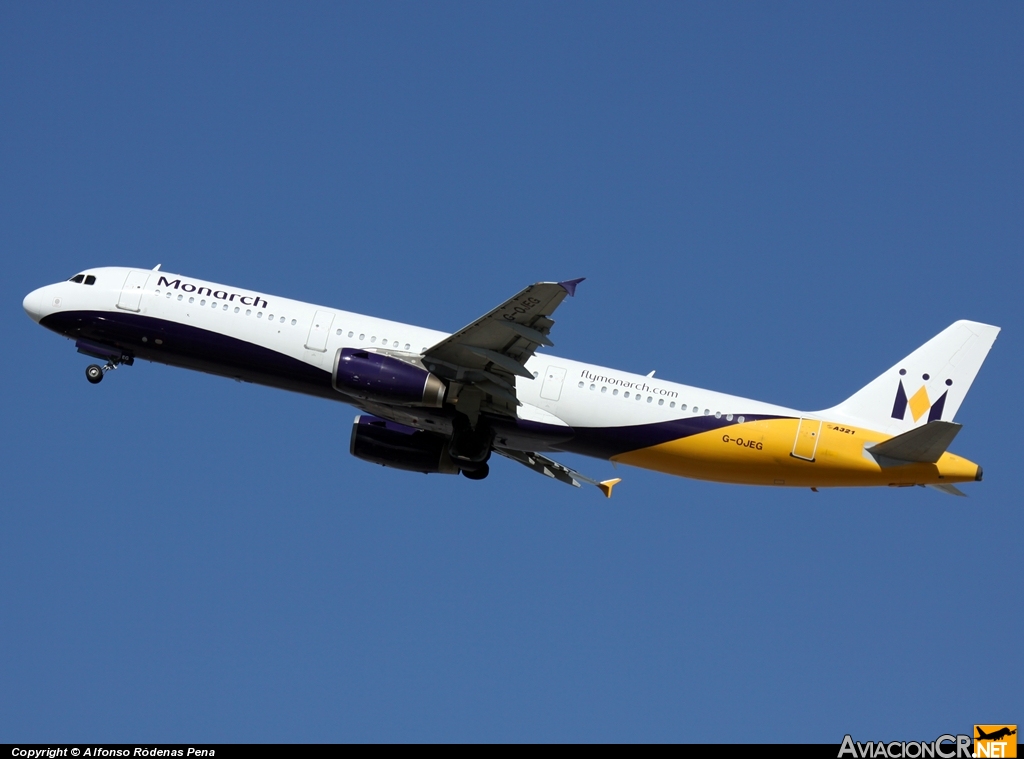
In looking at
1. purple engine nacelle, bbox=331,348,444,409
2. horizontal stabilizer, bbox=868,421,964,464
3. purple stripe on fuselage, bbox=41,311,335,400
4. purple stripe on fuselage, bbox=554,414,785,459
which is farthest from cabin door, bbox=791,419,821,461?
purple stripe on fuselage, bbox=41,311,335,400

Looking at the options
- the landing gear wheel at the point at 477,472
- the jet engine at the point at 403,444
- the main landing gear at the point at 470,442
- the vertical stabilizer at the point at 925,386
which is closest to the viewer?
the main landing gear at the point at 470,442

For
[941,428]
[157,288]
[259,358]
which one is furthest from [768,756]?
[157,288]

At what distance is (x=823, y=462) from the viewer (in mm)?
43938

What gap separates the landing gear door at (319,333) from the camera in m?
44.3

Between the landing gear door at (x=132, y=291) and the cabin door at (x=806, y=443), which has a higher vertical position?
the landing gear door at (x=132, y=291)

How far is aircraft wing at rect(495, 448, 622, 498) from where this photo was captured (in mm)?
49884

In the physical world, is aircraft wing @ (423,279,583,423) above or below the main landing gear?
above

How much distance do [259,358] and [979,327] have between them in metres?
26.3

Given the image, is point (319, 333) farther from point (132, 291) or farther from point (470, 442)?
point (132, 291)

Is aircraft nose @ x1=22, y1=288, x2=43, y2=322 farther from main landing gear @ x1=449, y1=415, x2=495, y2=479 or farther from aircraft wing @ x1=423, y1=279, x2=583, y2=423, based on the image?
main landing gear @ x1=449, y1=415, x2=495, y2=479

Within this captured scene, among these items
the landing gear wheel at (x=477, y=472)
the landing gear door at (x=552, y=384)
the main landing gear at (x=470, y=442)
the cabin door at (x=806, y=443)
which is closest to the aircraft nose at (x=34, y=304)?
the main landing gear at (x=470, y=442)

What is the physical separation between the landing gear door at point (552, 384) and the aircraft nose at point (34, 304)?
19352mm

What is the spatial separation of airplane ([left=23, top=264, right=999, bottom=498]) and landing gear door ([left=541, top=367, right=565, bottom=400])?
0.04 m

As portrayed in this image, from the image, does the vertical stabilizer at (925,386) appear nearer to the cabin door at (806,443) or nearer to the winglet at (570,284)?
the cabin door at (806,443)
